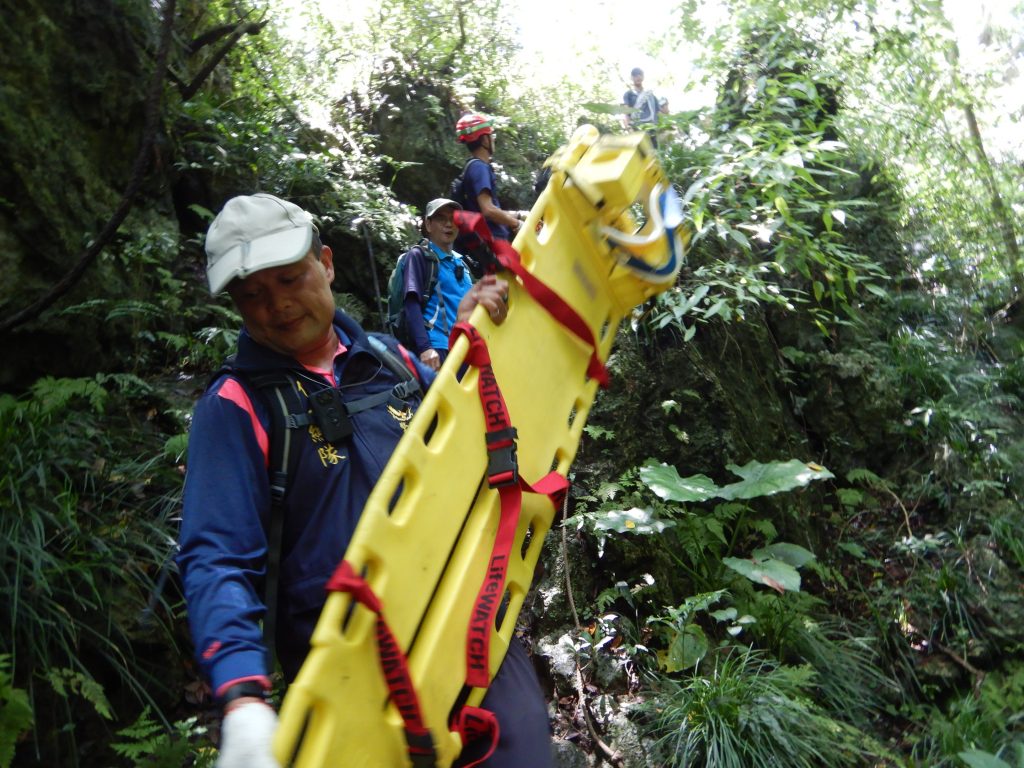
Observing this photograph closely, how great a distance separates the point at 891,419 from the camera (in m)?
6.66

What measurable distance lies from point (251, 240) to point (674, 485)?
120 inches

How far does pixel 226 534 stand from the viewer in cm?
154

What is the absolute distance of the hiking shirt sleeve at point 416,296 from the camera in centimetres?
439

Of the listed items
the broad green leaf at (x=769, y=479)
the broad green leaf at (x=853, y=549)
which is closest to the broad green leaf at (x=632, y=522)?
the broad green leaf at (x=769, y=479)

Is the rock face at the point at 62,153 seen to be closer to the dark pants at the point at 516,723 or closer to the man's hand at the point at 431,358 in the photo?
the man's hand at the point at 431,358

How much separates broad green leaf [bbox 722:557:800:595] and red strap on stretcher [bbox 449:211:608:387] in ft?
6.73

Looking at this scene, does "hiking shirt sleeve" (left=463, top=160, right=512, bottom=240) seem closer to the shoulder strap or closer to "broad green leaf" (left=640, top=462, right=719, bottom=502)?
"broad green leaf" (left=640, top=462, right=719, bottom=502)

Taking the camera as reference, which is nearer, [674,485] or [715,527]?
[674,485]

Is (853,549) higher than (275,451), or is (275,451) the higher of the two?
(275,451)

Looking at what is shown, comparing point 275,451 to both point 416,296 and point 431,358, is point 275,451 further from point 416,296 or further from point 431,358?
point 416,296

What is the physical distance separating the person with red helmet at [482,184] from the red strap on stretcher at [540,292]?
7.91ft

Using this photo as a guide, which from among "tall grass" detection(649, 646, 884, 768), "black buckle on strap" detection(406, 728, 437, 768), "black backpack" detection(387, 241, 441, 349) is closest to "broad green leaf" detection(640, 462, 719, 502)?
"tall grass" detection(649, 646, 884, 768)

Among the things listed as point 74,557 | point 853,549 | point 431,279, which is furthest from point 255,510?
point 853,549

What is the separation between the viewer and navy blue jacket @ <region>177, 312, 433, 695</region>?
1430mm
